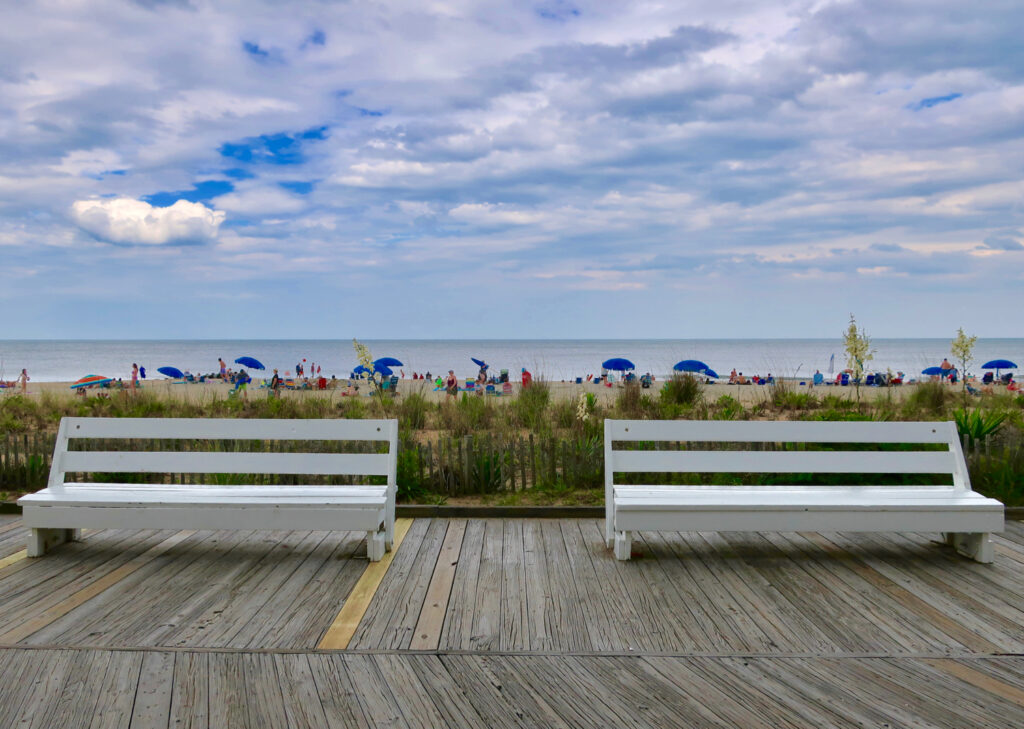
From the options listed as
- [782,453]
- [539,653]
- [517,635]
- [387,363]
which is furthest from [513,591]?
[387,363]

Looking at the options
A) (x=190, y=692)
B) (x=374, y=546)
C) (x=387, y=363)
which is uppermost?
(x=387, y=363)

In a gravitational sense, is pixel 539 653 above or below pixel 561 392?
below

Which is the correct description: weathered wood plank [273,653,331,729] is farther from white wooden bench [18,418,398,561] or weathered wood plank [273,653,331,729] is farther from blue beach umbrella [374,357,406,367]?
blue beach umbrella [374,357,406,367]

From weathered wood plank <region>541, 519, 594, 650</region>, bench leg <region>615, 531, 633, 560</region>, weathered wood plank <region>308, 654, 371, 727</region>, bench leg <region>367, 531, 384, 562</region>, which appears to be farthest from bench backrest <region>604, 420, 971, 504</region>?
weathered wood plank <region>308, 654, 371, 727</region>

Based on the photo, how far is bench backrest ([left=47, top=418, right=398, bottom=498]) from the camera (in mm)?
3666

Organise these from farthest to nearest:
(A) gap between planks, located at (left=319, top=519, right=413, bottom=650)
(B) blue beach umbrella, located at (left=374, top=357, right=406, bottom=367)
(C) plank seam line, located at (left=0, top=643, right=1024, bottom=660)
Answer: (B) blue beach umbrella, located at (left=374, top=357, right=406, bottom=367), (A) gap between planks, located at (left=319, top=519, right=413, bottom=650), (C) plank seam line, located at (left=0, top=643, right=1024, bottom=660)

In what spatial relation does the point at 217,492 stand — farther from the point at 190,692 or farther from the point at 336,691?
the point at 336,691

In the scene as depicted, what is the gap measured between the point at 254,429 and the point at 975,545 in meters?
4.04

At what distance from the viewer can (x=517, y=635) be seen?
8.32 ft

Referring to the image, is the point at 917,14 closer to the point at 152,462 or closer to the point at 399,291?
the point at 152,462

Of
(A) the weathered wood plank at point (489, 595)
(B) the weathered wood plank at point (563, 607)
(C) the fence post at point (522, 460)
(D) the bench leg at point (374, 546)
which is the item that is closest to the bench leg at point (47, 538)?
(D) the bench leg at point (374, 546)

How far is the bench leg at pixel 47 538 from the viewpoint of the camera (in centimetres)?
350

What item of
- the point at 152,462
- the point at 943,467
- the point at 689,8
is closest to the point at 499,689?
the point at 152,462

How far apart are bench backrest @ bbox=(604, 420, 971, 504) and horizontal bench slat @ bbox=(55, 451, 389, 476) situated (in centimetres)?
140
